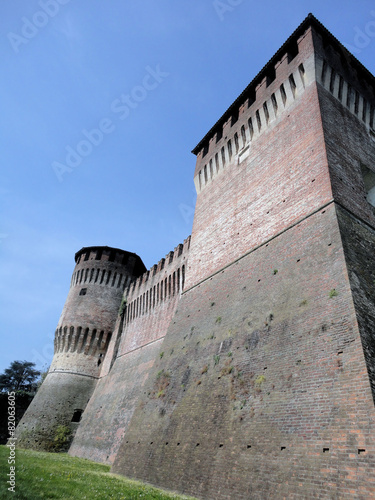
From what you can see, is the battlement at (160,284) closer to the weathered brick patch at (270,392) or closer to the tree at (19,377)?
the weathered brick patch at (270,392)

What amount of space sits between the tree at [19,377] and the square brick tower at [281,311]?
41.8 meters

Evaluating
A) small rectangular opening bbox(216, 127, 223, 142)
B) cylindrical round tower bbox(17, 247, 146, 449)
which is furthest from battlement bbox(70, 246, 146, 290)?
small rectangular opening bbox(216, 127, 223, 142)

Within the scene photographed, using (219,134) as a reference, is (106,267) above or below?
below

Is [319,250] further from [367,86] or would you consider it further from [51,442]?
[51,442]

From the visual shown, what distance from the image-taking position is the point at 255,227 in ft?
35.9

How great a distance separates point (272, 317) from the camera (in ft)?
26.1

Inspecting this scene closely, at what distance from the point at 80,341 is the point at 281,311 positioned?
17.8 meters

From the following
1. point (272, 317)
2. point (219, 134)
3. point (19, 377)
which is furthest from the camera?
point (19, 377)

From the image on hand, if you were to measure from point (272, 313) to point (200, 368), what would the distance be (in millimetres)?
2655

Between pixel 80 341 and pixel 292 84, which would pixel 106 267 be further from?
pixel 292 84

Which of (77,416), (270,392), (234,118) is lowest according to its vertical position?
(270,392)

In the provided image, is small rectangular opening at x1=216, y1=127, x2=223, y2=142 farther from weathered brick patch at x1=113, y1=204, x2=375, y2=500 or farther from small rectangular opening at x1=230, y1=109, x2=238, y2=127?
weathered brick patch at x1=113, y1=204, x2=375, y2=500

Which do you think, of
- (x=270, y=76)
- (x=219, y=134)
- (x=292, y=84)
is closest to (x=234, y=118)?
(x=219, y=134)

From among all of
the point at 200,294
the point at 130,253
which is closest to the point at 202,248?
the point at 200,294
